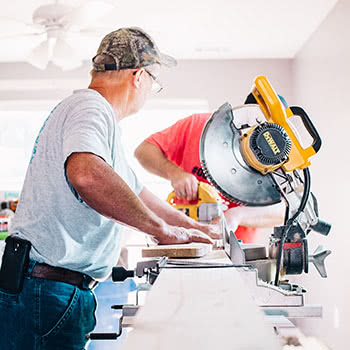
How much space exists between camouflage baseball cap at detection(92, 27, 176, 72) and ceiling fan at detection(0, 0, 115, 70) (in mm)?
1383

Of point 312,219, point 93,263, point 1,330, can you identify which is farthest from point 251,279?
point 1,330

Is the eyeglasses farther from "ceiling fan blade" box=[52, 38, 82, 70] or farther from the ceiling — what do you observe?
"ceiling fan blade" box=[52, 38, 82, 70]

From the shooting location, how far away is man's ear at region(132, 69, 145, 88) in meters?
1.60

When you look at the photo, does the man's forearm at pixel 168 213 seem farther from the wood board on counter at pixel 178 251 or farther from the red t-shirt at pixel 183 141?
the red t-shirt at pixel 183 141

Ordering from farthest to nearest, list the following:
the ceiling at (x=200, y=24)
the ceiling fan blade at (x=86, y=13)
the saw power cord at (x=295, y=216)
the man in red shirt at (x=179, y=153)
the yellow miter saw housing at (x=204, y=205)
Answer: the ceiling at (x=200, y=24)
the ceiling fan blade at (x=86, y=13)
the man in red shirt at (x=179, y=153)
the yellow miter saw housing at (x=204, y=205)
the saw power cord at (x=295, y=216)

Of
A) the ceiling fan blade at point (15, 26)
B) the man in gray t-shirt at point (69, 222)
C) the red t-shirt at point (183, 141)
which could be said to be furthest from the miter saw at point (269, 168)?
the ceiling fan blade at point (15, 26)

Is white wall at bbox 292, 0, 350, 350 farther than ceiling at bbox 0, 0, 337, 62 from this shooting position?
No

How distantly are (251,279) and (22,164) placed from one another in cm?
480

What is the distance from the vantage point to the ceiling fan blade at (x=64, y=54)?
3505mm

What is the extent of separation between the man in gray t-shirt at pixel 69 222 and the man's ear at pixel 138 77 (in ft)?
0.83

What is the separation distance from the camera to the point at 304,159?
4.03 feet

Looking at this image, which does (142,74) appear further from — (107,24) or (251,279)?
(107,24)

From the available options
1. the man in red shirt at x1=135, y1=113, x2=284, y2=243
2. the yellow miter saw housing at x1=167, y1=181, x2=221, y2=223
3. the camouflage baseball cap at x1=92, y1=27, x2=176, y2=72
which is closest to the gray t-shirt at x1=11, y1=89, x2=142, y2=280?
→ the camouflage baseball cap at x1=92, y1=27, x2=176, y2=72

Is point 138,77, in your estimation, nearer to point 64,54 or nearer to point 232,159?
point 232,159
